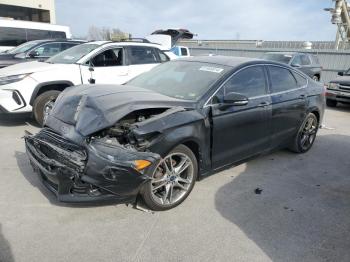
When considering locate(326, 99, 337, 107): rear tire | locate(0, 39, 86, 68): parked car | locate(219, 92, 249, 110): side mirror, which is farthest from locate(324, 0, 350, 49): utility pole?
locate(219, 92, 249, 110): side mirror

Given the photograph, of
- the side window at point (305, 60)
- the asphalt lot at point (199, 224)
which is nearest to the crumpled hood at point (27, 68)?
the asphalt lot at point (199, 224)

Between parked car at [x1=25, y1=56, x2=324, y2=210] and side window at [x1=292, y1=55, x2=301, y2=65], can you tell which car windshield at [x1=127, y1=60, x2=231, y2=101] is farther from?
side window at [x1=292, y1=55, x2=301, y2=65]

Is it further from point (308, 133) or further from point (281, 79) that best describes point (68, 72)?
point (308, 133)

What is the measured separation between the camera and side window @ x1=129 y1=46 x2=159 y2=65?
26.0 feet

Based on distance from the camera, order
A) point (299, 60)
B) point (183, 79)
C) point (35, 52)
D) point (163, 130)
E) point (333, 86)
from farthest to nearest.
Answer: point (299, 60) < point (333, 86) < point (35, 52) < point (183, 79) < point (163, 130)

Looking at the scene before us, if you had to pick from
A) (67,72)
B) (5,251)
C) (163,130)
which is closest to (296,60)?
(67,72)

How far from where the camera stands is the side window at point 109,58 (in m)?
7.20

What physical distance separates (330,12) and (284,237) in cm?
2644

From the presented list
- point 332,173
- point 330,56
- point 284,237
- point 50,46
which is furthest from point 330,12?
point 284,237

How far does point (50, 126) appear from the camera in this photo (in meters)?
3.68

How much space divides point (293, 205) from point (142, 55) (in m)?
5.51

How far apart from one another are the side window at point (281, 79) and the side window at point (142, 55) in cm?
383

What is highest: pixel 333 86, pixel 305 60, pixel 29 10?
pixel 29 10

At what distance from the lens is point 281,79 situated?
513 cm
